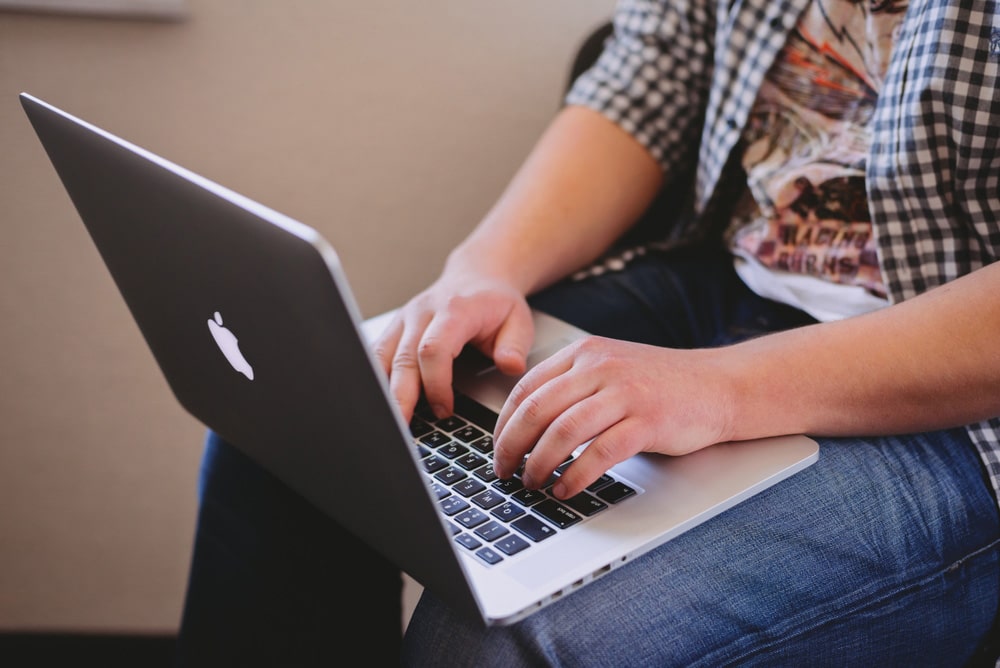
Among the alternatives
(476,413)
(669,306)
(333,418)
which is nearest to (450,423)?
(476,413)

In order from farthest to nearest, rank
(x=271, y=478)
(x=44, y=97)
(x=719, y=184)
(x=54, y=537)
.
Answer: (x=54, y=537), (x=44, y=97), (x=719, y=184), (x=271, y=478)

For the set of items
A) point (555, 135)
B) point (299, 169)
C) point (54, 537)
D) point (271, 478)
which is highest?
Result: point (555, 135)

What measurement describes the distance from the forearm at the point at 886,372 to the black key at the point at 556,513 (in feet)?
0.47

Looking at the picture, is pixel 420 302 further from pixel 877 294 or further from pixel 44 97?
pixel 44 97

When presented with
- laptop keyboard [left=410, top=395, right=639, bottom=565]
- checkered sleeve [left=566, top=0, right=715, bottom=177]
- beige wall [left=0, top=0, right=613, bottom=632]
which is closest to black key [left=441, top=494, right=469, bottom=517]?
laptop keyboard [left=410, top=395, right=639, bottom=565]

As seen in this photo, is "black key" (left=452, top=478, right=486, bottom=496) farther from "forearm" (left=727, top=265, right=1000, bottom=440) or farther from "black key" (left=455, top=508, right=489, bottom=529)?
"forearm" (left=727, top=265, right=1000, bottom=440)

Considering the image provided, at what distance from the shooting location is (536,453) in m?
0.62

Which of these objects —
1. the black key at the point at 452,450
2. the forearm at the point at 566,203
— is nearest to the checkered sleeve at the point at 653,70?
the forearm at the point at 566,203

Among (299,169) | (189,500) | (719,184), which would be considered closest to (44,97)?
(299,169)

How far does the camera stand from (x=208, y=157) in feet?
3.92

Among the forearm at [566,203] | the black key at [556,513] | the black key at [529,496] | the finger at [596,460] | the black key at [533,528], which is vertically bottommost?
the black key at [529,496]

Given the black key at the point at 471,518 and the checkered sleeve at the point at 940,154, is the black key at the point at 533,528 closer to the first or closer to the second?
the black key at the point at 471,518

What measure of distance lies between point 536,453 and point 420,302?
0.25 metres

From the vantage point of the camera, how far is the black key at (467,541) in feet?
1.91
